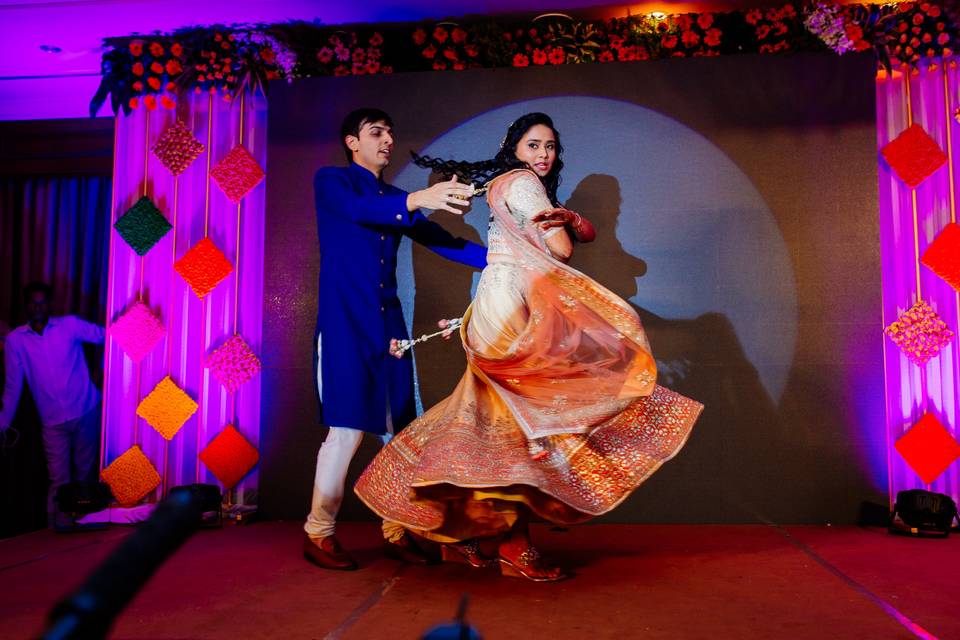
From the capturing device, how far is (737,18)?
4.84 m

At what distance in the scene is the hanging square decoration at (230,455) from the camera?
4.85m

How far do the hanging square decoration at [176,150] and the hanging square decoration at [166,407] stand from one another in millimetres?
1314

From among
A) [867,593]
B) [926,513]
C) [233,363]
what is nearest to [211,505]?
[233,363]

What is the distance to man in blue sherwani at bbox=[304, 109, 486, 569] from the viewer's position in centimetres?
317

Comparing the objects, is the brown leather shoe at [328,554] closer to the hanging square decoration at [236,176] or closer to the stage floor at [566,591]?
the stage floor at [566,591]

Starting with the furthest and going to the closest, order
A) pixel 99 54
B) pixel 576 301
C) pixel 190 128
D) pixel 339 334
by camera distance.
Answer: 1. pixel 99 54
2. pixel 190 128
3. pixel 339 334
4. pixel 576 301

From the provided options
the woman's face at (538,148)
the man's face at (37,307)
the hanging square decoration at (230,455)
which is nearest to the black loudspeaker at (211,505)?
the hanging square decoration at (230,455)

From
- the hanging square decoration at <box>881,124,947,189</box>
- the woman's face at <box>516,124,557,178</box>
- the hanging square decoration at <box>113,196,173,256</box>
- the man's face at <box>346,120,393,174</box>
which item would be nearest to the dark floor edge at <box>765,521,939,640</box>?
the woman's face at <box>516,124,557,178</box>

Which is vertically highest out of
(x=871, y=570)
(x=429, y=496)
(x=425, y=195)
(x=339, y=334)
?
(x=425, y=195)

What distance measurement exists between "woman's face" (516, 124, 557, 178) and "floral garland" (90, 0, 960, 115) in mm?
1826

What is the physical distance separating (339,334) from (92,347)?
4.01 meters

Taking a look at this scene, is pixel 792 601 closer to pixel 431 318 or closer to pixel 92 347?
pixel 431 318

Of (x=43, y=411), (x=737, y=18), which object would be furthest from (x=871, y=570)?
(x=43, y=411)

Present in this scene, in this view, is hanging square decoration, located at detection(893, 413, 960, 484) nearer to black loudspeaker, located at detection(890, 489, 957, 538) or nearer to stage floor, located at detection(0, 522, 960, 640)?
black loudspeaker, located at detection(890, 489, 957, 538)
